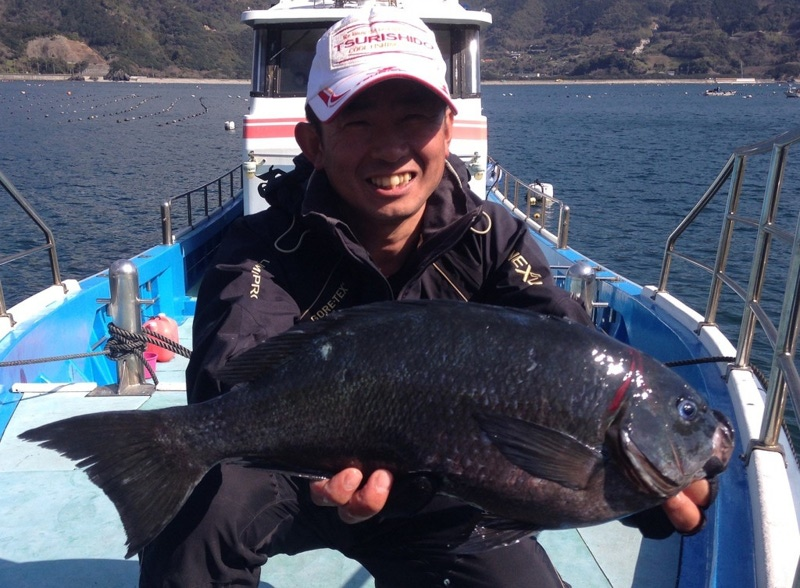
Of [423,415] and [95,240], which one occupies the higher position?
[423,415]

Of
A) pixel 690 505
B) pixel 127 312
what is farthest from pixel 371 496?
pixel 127 312

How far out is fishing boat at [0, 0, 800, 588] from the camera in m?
2.58

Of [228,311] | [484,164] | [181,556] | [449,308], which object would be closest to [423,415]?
[449,308]

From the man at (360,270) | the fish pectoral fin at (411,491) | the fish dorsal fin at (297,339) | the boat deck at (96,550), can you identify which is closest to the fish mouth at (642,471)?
the man at (360,270)

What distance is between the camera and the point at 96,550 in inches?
125

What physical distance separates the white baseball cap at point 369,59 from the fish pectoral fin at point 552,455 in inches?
41.2

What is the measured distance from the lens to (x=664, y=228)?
1972cm

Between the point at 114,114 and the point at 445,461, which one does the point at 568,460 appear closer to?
the point at 445,461

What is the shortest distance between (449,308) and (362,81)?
712mm

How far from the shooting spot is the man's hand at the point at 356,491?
5.90ft

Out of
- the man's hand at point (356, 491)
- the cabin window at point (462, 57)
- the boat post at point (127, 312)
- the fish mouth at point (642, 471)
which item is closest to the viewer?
the fish mouth at point (642, 471)

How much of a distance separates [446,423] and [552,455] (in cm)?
26

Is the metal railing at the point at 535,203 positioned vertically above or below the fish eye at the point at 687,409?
below

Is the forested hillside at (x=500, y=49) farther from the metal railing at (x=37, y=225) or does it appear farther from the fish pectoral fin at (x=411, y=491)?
the fish pectoral fin at (x=411, y=491)
